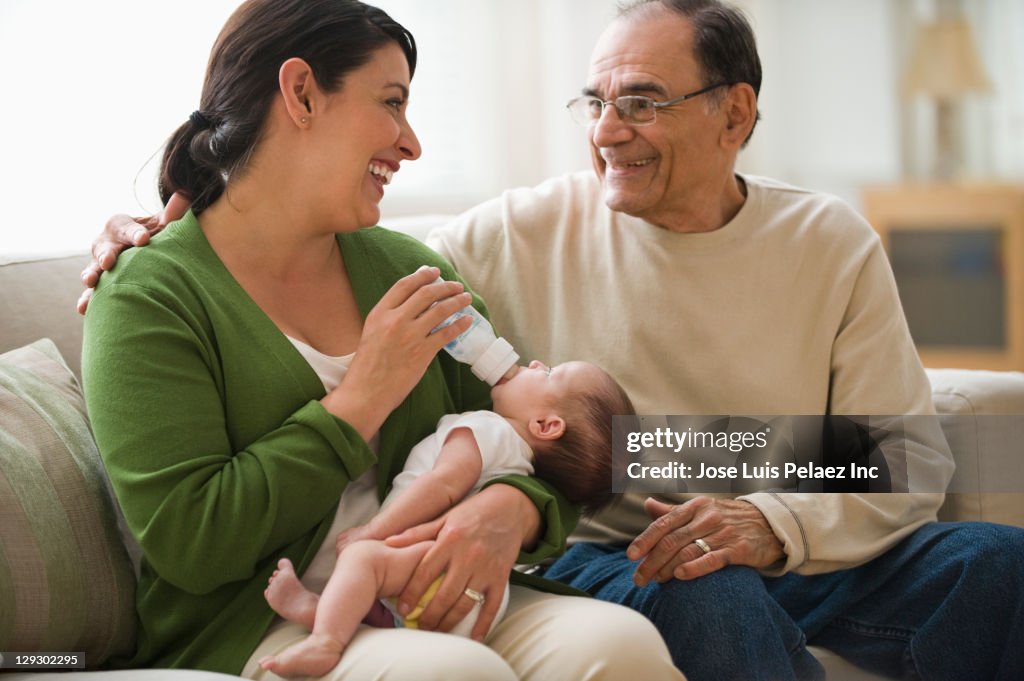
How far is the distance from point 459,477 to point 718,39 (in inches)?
37.4

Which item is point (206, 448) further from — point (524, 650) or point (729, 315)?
point (729, 315)

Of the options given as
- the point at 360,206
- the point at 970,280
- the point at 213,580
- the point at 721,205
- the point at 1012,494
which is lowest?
the point at 970,280

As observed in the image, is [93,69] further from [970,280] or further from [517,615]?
[970,280]

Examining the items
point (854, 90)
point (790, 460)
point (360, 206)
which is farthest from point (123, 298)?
point (854, 90)

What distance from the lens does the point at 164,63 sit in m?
2.67

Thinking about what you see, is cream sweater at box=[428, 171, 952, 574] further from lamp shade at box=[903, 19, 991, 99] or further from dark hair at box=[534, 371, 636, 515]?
lamp shade at box=[903, 19, 991, 99]

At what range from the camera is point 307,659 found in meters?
1.12

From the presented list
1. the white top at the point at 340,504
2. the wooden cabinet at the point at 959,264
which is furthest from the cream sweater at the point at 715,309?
the wooden cabinet at the point at 959,264

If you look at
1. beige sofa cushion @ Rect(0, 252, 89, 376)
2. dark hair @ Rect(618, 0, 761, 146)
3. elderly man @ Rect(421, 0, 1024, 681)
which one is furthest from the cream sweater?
beige sofa cushion @ Rect(0, 252, 89, 376)

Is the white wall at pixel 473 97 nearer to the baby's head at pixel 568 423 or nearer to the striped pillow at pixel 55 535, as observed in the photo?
the striped pillow at pixel 55 535

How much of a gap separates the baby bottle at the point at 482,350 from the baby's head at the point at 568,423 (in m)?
0.03

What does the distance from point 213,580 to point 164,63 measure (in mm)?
1841

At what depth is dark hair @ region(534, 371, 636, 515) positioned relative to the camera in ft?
4.75

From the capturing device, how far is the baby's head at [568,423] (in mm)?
1449
